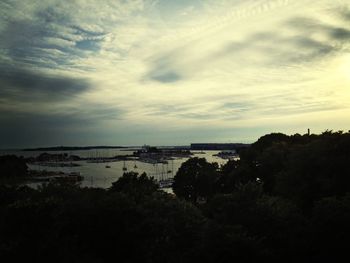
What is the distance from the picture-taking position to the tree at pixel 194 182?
4709 centimetres

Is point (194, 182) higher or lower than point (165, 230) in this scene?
lower

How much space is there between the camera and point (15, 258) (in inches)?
492

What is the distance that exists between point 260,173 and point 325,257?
90.4 feet

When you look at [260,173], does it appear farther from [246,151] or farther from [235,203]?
[235,203]

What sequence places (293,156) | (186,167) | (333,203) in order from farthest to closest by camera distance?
(186,167) < (293,156) < (333,203)

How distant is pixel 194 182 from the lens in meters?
47.5

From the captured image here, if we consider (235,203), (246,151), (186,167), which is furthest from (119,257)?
(246,151)

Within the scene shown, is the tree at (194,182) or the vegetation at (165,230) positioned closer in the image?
the vegetation at (165,230)

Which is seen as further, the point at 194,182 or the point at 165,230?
the point at 194,182

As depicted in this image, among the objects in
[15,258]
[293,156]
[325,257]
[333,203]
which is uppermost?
[293,156]

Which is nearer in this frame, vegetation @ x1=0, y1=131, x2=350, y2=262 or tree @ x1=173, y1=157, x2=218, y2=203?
Answer: vegetation @ x1=0, y1=131, x2=350, y2=262

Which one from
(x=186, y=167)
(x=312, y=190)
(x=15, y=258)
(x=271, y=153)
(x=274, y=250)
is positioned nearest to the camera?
(x=15, y=258)

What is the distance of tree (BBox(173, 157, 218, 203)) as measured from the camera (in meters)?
47.1

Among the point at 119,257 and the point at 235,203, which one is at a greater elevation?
the point at 235,203
